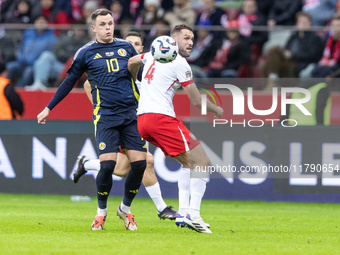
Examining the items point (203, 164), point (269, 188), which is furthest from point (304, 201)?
point (203, 164)

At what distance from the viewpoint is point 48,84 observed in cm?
1480

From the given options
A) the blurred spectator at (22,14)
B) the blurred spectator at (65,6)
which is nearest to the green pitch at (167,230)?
the blurred spectator at (22,14)

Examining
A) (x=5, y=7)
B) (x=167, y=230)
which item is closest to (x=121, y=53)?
(x=167, y=230)

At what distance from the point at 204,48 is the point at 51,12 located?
4.65 metres

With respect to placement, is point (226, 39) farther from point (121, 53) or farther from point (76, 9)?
point (121, 53)

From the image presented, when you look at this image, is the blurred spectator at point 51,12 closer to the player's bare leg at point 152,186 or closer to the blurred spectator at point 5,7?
the blurred spectator at point 5,7

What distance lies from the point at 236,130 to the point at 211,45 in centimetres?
264

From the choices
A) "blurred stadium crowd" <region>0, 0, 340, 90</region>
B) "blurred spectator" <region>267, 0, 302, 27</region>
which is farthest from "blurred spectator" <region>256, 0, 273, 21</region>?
"blurred spectator" <region>267, 0, 302, 27</region>

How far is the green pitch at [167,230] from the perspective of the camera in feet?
22.2

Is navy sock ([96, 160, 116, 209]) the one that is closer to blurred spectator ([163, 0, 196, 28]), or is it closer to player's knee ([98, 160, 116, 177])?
player's knee ([98, 160, 116, 177])

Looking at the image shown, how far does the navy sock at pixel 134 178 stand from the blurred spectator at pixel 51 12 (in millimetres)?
8945

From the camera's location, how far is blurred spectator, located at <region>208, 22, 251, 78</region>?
14.4m

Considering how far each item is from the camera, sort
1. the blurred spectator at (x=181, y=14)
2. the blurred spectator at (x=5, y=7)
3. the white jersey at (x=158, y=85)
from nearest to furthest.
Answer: the white jersey at (x=158, y=85), the blurred spectator at (x=181, y=14), the blurred spectator at (x=5, y=7)

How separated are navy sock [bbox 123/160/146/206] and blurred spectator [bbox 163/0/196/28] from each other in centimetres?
801
